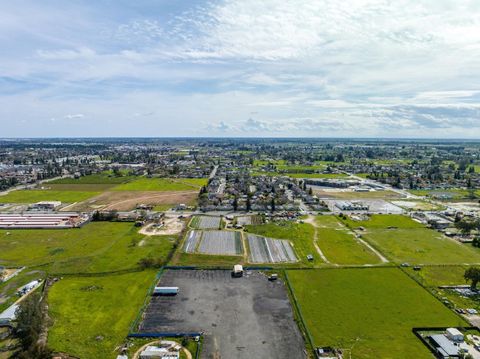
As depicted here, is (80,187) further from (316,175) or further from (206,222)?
(316,175)

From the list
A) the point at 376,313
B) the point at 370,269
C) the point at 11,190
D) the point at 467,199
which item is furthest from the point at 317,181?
the point at 11,190

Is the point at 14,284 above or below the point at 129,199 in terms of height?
below

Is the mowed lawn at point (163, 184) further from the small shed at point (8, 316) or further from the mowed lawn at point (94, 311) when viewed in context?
the small shed at point (8, 316)

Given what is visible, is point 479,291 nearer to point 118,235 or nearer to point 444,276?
point 444,276

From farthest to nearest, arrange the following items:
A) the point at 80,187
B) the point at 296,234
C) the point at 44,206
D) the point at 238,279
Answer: the point at 80,187 < the point at 44,206 < the point at 296,234 < the point at 238,279

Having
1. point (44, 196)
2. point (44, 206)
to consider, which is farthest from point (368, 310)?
point (44, 196)

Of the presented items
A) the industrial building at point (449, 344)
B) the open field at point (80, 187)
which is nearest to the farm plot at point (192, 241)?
the industrial building at point (449, 344)
